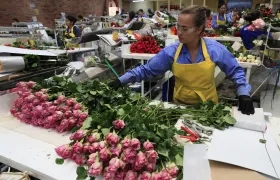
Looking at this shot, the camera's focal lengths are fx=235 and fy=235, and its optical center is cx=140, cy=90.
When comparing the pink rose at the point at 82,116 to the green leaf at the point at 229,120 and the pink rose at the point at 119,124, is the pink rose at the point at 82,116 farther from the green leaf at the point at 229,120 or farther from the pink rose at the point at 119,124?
the green leaf at the point at 229,120

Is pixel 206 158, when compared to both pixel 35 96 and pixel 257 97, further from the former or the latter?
pixel 257 97

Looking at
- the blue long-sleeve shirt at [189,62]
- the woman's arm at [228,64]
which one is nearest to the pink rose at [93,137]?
the blue long-sleeve shirt at [189,62]

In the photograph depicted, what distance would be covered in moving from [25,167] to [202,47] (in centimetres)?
136

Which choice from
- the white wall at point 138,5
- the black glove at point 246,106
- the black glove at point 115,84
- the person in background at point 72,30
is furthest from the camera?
the white wall at point 138,5

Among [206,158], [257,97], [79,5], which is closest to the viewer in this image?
[206,158]

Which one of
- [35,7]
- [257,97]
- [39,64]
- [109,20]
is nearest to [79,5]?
[35,7]

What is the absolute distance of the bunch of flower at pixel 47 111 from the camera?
3.93 ft

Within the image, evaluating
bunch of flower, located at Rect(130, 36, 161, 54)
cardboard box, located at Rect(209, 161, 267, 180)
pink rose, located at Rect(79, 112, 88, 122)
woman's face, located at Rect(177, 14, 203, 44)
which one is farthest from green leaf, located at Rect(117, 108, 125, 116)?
bunch of flower, located at Rect(130, 36, 161, 54)

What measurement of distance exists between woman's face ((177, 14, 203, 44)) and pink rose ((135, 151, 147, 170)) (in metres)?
1.05

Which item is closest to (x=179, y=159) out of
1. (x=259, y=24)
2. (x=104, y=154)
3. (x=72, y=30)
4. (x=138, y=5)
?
(x=104, y=154)

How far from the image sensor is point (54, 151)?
107cm

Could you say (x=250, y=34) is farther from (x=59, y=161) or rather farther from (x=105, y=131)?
(x=59, y=161)

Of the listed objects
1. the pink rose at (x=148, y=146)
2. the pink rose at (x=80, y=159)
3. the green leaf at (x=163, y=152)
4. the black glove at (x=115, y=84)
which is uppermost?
the black glove at (x=115, y=84)

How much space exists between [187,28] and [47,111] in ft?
3.43
